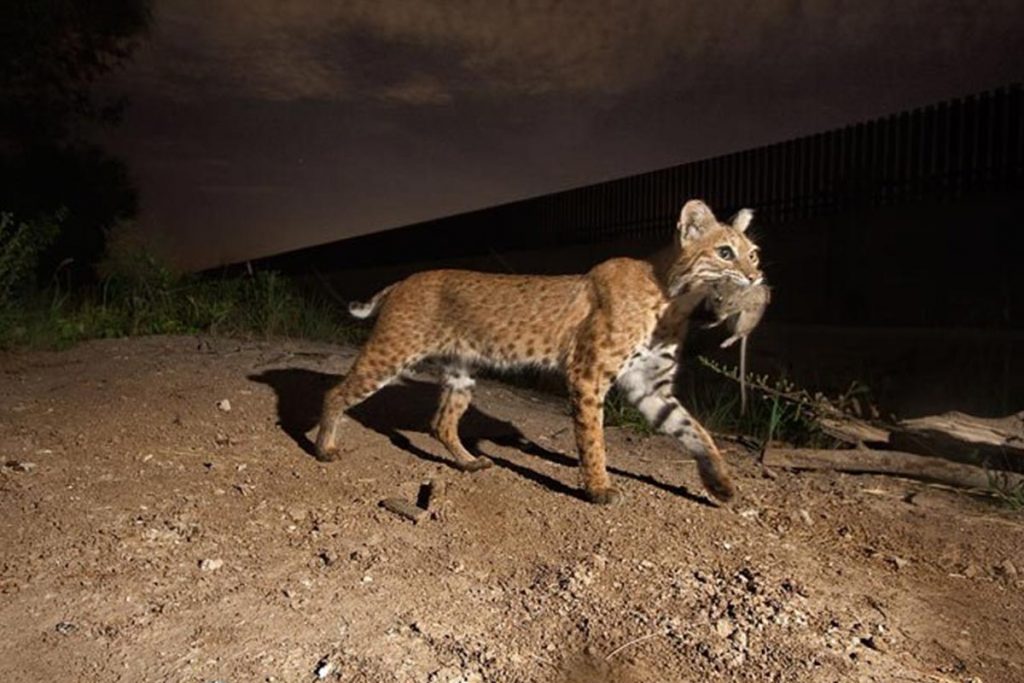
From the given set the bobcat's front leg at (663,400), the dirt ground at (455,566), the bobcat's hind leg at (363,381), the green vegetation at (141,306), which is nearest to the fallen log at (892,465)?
the dirt ground at (455,566)

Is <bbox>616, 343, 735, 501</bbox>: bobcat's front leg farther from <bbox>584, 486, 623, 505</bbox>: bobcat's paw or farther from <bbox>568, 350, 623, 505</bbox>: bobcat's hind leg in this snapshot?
<bbox>584, 486, 623, 505</bbox>: bobcat's paw

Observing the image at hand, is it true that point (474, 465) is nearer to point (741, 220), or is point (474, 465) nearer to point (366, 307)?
point (366, 307)

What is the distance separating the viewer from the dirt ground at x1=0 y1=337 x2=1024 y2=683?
286 cm

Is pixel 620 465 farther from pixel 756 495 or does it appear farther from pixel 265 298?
pixel 265 298

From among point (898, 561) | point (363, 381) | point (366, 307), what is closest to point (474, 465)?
point (363, 381)

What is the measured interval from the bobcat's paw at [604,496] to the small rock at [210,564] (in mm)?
1726

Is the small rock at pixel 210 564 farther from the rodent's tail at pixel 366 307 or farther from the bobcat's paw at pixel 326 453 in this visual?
the rodent's tail at pixel 366 307

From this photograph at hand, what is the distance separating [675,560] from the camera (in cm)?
361

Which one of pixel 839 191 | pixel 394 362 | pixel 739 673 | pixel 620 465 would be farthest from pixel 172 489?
pixel 839 191

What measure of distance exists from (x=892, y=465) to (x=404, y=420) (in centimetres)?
301

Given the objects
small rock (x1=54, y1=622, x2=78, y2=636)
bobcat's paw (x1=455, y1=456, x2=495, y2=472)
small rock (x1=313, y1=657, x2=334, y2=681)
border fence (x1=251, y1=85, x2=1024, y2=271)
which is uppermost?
border fence (x1=251, y1=85, x2=1024, y2=271)

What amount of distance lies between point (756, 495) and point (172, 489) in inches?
115

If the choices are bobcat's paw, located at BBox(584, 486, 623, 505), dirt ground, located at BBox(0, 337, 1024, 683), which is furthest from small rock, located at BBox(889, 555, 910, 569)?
bobcat's paw, located at BBox(584, 486, 623, 505)

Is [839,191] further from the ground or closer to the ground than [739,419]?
further from the ground
